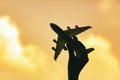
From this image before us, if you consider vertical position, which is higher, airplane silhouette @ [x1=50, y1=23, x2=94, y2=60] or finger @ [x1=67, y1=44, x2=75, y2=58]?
airplane silhouette @ [x1=50, y1=23, x2=94, y2=60]

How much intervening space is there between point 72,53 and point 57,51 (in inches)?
480

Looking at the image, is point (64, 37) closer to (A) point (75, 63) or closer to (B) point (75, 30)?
(A) point (75, 63)

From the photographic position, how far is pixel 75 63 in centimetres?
9712

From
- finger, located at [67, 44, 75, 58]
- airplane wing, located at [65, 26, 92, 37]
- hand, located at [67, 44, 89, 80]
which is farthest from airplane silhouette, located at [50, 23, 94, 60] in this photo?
hand, located at [67, 44, 89, 80]

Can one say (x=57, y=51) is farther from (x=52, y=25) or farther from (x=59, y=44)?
(x=52, y=25)

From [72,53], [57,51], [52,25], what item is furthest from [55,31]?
[57,51]

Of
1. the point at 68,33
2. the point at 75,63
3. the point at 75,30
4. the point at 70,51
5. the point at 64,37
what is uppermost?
the point at 75,30

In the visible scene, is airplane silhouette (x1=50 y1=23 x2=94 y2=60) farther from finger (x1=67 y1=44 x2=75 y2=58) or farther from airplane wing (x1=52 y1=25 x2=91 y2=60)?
finger (x1=67 y1=44 x2=75 y2=58)

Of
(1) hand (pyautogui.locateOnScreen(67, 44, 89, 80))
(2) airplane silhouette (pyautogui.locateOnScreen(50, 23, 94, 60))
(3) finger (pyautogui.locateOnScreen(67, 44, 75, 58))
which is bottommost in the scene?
(1) hand (pyautogui.locateOnScreen(67, 44, 89, 80))

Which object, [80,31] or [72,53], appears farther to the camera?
[80,31]

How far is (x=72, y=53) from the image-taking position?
9675 cm

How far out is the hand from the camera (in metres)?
95.7

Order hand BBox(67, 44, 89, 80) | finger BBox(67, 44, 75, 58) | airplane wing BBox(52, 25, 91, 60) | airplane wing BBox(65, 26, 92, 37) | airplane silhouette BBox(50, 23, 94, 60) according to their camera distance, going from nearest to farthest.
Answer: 1. airplane silhouette BBox(50, 23, 94, 60)
2. finger BBox(67, 44, 75, 58)
3. hand BBox(67, 44, 89, 80)
4. airplane wing BBox(52, 25, 91, 60)
5. airplane wing BBox(65, 26, 92, 37)

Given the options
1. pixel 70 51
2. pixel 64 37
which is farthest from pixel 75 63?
pixel 64 37
